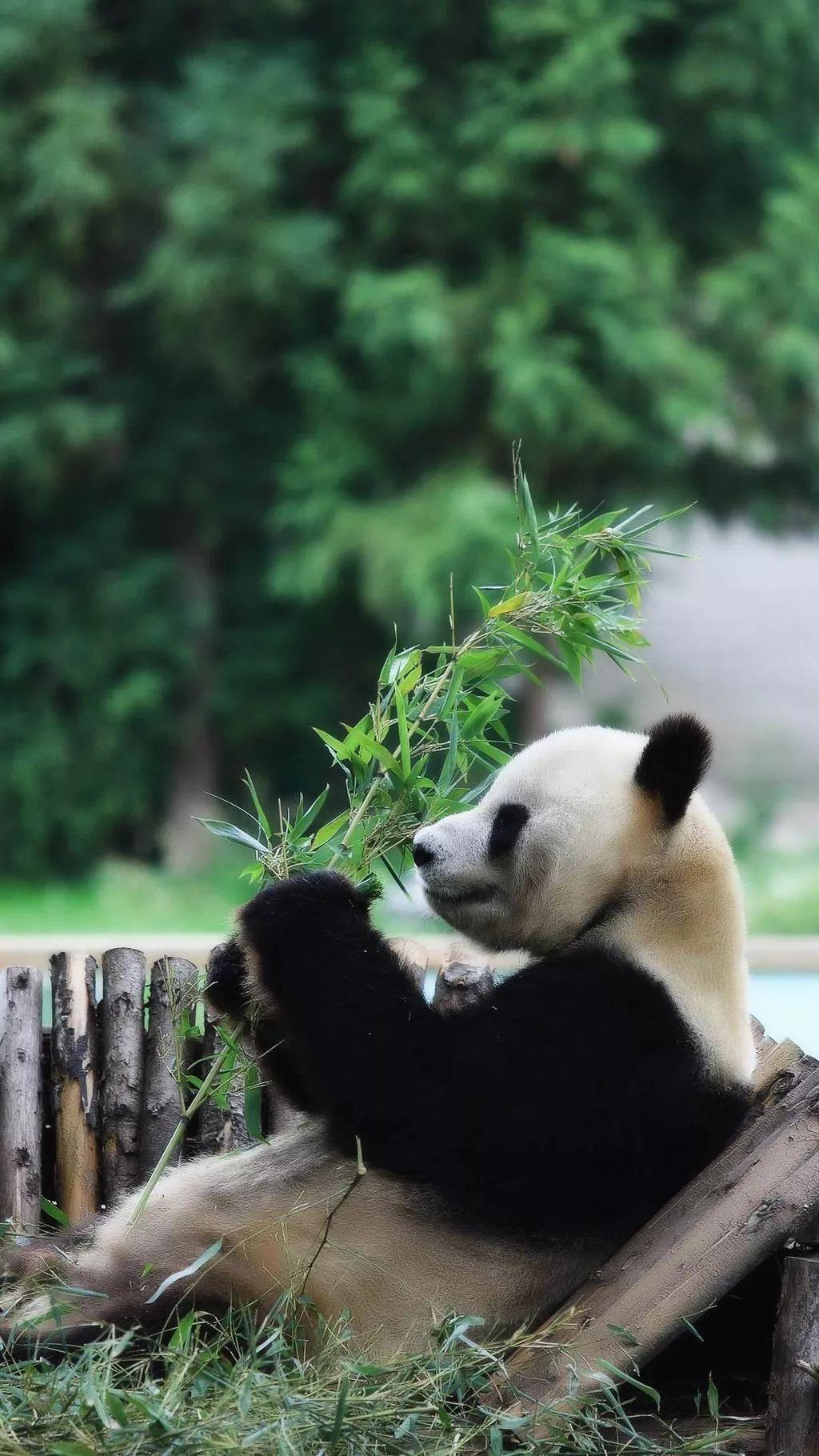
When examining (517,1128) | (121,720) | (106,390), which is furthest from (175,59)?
(517,1128)

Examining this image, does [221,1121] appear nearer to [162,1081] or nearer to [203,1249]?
[162,1081]

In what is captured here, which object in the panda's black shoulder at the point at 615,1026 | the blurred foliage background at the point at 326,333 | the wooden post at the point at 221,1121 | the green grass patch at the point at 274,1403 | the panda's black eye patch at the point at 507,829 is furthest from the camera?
the blurred foliage background at the point at 326,333

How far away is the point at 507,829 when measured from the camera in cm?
195

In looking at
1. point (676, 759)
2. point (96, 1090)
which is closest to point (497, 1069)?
point (676, 759)

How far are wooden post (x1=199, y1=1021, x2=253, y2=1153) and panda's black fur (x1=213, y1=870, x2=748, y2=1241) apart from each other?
59 cm

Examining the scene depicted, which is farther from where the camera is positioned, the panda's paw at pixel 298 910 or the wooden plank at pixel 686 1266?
the panda's paw at pixel 298 910

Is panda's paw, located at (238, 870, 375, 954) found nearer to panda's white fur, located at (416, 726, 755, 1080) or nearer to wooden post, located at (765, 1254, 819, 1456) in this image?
panda's white fur, located at (416, 726, 755, 1080)

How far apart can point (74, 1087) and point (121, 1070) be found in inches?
3.4

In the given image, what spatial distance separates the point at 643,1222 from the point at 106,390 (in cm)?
917

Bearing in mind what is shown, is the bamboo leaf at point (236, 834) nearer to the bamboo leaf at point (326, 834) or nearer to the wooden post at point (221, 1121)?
the bamboo leaf at point (326, 834)

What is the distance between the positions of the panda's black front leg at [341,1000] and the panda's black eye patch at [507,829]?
0.19m

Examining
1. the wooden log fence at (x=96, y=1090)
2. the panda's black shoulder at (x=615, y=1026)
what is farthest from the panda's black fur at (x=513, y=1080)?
the wooden log fence at (x=96, y=1090)

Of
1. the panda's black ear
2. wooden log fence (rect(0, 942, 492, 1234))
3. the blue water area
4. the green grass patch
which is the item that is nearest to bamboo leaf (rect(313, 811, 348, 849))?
wooden log fence (rect(0, 942, 492, 1234))

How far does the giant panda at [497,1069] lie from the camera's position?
5.69 ft
